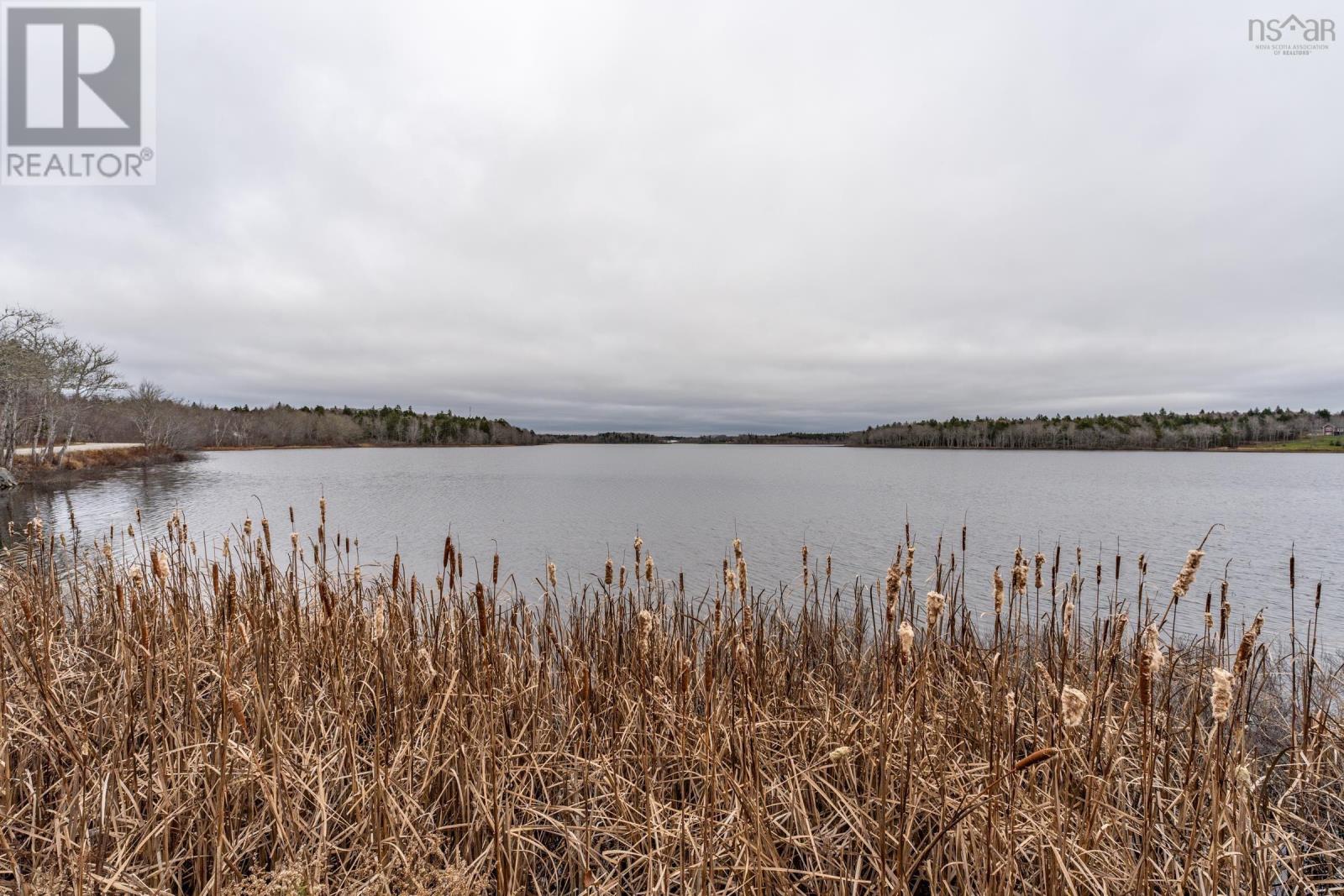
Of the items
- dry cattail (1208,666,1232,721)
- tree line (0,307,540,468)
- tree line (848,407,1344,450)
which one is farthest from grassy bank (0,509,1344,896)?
tree line (848,407,1344,450)

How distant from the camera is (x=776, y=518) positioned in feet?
94.2

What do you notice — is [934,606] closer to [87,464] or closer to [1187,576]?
[1187,576]

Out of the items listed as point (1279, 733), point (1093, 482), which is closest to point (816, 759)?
point (1279, 733)

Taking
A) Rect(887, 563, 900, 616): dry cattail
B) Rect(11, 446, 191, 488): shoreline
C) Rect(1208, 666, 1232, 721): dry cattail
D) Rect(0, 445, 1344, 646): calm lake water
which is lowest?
Rect(0, 445, 1344, 646): calm lake water

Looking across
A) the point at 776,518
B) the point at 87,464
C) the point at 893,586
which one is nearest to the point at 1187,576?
the point at 893,586

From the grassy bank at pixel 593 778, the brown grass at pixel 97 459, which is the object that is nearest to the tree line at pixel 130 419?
the brown grass at pixel 97 459

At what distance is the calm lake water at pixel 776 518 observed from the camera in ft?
57.1

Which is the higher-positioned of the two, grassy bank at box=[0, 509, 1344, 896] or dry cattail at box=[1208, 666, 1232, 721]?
dry cattail at box=[1208, 666, 1232, 721]

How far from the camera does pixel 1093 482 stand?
52.7 m

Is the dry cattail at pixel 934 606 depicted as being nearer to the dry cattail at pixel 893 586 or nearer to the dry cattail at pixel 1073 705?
the dry cattail at pixel 893 586

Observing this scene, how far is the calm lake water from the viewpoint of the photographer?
17.4 metres

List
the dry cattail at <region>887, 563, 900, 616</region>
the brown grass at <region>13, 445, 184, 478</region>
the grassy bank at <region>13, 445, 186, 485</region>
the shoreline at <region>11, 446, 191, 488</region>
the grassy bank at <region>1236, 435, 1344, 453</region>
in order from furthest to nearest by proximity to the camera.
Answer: the grassy bank at <region>1236, 435, 1344, 453</region> < the brown grass at <region>13, 445, 184, 478</region> < the grassy bank at <region>13, 445, 186, 485</region> < the shoreline at <region>11, 446, 191, 488</region> < the dry cattail at <region>887, 563, 900, 616</region>

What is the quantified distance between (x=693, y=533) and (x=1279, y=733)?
735 inches

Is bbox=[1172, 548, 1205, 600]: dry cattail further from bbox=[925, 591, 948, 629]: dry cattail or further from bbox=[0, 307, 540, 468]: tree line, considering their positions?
bbox=[0, 307, 540, 468]: tree line
